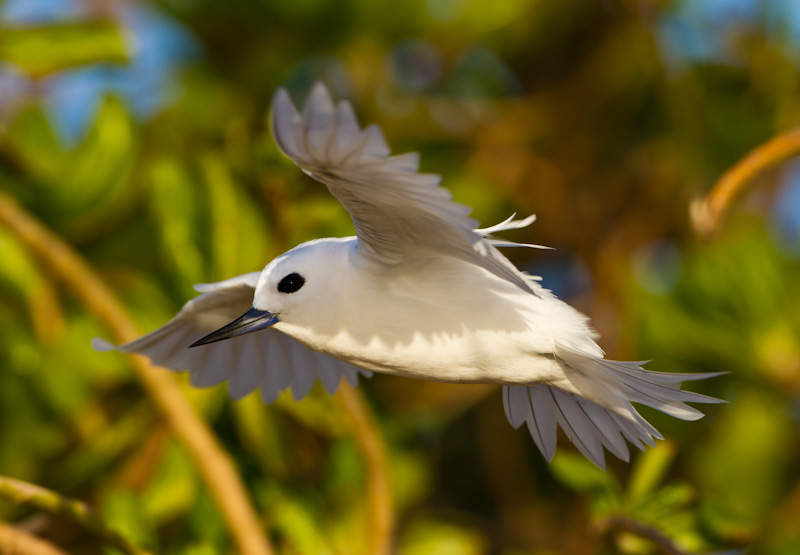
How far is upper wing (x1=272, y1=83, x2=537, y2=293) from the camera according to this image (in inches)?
20.9

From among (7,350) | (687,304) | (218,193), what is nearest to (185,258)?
(218,193)

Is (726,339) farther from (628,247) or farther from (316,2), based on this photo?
(316,2)

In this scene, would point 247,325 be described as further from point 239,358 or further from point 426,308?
point 239,358

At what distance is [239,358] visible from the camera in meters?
Answer: 0.95

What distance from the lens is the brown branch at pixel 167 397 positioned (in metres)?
1.08

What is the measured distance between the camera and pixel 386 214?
2.05 ft

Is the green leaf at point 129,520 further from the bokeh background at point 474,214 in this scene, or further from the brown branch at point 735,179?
the brown branch at point 735,179

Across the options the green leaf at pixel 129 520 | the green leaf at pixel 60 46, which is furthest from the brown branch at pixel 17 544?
the green leaf at pixel 60 46

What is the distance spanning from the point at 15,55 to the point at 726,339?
4.71ft

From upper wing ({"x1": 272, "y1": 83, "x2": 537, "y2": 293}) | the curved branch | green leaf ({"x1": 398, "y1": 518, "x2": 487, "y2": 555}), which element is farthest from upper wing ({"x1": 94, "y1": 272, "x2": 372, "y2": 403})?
green leaf ({"x1": 398, "y1": 518, "x2": 487, "y2": 555})

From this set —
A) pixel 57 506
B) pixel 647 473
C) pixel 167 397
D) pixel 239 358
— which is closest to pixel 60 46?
pixel 167 397

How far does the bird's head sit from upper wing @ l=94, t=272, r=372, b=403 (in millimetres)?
187

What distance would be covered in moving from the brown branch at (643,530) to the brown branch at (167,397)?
1.37 ft

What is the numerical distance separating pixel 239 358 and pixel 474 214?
0.95m
